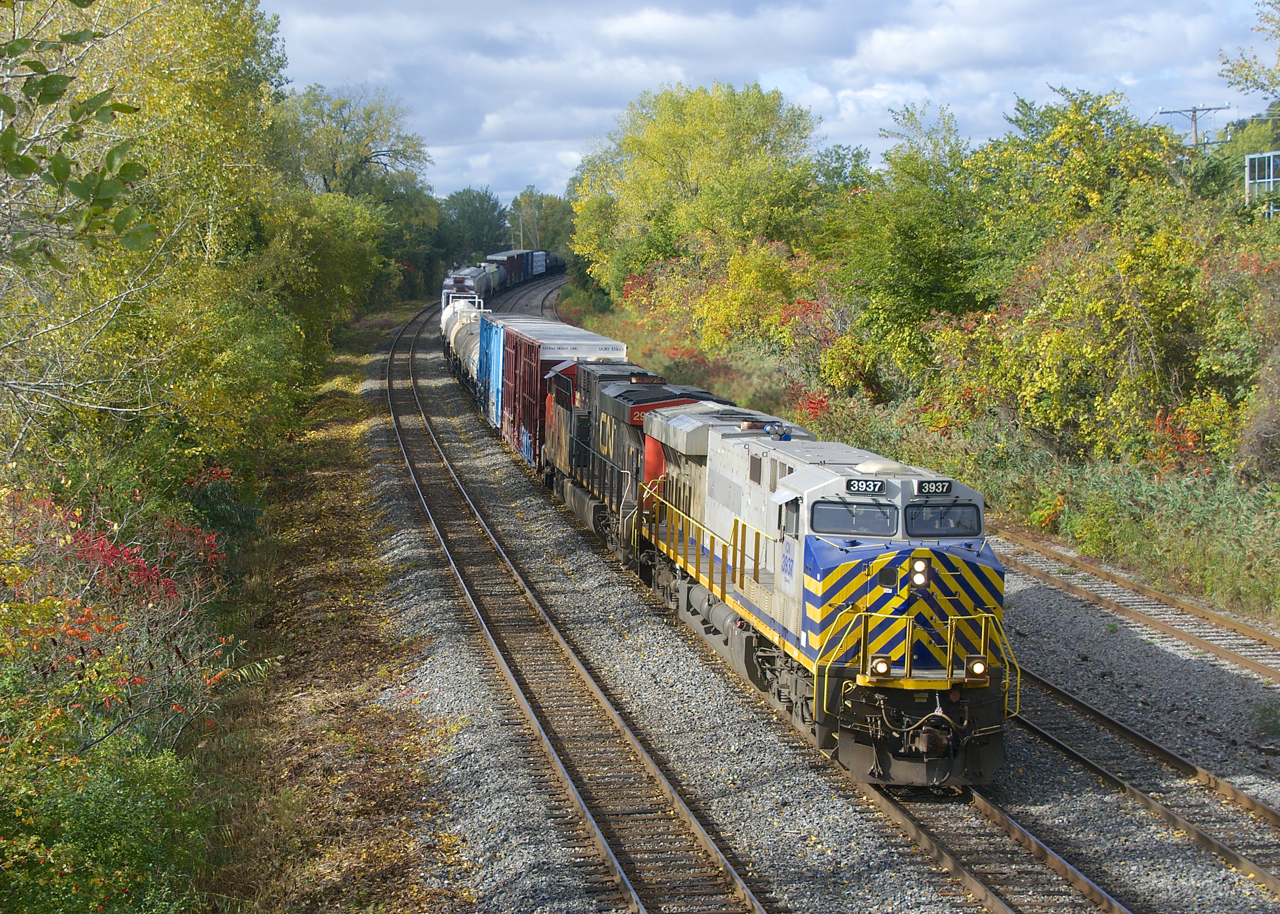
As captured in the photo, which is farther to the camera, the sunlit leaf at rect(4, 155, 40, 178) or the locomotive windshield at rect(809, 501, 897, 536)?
the locomotive windshield at rect(809, 501, 897, 536)

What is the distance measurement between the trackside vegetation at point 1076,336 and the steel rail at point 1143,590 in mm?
666

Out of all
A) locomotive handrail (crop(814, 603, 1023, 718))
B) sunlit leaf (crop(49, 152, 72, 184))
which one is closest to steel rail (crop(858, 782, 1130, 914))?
locomotive handrail (crop(814, 603, 1023, 718))

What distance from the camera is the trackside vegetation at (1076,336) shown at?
1706 centimetres

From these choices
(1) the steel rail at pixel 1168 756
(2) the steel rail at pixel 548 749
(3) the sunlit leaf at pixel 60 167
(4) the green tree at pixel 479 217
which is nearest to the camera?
(3) the sunlit leaf at pixel 60 167

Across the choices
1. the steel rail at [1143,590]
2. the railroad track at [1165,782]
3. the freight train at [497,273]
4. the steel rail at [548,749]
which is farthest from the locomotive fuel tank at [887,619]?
the freight train at [497,273]

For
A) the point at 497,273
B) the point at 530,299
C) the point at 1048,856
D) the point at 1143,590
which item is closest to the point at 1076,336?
the point at 1143,590

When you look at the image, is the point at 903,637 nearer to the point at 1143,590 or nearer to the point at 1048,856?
the point at 1048,856

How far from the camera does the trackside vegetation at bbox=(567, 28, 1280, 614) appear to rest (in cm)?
1706

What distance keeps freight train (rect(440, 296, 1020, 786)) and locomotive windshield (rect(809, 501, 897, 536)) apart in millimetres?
15

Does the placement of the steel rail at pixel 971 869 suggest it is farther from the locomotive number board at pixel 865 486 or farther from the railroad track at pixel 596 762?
the locomotive number board at pixel 865 486

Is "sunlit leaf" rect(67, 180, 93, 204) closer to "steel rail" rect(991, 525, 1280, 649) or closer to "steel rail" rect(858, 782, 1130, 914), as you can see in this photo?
"steel rail" rect(858, 782, 1130, 914)

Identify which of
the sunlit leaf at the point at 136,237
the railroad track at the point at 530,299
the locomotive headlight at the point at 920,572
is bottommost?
the locomotive headlight at the point at 920,572

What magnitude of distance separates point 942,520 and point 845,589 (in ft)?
4.33

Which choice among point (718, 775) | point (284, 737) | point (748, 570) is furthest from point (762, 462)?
point (284, 737)
